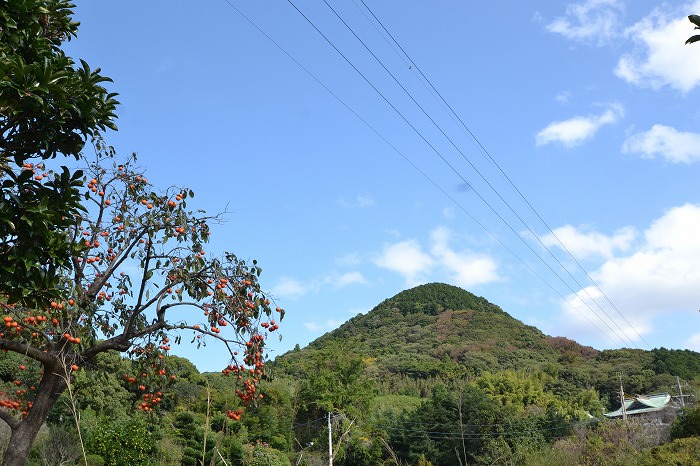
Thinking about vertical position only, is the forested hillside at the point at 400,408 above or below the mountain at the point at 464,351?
below

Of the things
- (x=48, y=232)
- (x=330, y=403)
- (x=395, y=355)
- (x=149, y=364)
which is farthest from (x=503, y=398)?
(x=48, y=232)

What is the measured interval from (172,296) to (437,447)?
104 ft

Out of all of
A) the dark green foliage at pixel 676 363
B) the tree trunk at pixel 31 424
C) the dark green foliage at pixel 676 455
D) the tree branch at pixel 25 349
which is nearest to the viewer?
the tree branch at pixel 25 349

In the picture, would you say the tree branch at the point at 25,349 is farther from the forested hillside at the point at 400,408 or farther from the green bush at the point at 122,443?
the green bush at the point at 122,443

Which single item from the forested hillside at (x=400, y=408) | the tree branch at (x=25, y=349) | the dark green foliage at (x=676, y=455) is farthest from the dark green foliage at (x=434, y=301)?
the tree branch at (x=25, y=349)

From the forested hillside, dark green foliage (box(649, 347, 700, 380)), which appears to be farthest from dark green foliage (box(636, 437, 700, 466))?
dark green foliage (box(649, 347, 700, 380))

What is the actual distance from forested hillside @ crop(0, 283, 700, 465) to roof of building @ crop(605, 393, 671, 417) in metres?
1.53

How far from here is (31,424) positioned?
6812 mm

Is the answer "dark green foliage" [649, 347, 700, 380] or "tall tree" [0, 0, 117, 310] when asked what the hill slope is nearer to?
"dark green foliage" [649, 347, 700, 380]

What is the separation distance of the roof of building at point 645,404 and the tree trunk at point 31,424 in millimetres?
41162

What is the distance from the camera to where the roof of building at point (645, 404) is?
42.1 metres

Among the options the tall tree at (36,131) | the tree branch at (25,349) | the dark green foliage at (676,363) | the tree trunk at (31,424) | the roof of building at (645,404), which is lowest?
the tree trunk at (31,424)

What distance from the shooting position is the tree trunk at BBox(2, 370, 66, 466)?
6660mm

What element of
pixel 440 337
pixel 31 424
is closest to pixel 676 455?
pixel 31 424
